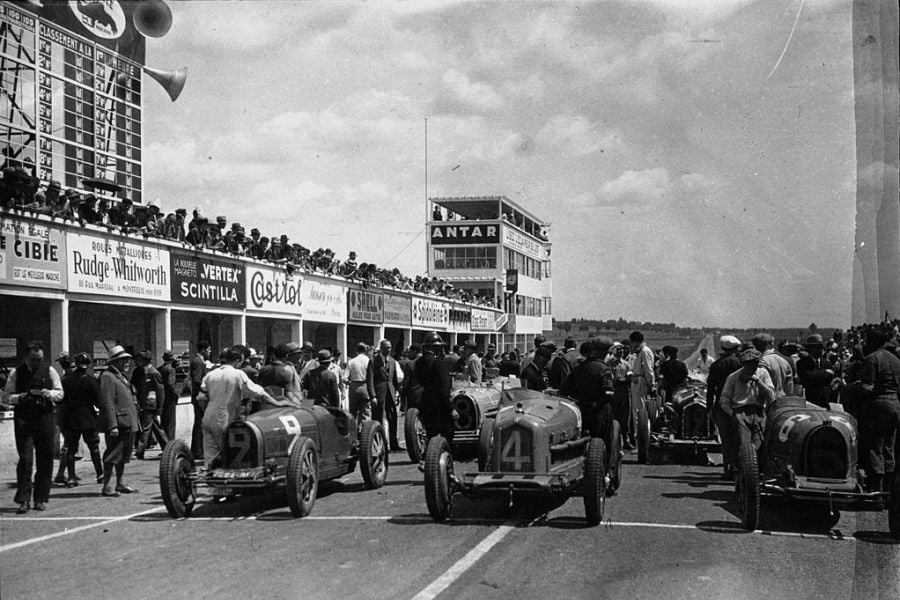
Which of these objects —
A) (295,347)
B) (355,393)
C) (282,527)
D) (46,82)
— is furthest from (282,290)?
(46,82)

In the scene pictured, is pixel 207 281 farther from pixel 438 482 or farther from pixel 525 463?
pixel 525 463

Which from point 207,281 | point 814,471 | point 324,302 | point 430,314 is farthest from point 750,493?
point 430,314

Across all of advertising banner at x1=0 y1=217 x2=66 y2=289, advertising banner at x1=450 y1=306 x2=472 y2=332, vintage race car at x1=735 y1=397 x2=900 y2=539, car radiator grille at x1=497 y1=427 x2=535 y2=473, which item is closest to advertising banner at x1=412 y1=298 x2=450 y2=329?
advertising banner at x1=450 y1=306 x2=472 y2=332

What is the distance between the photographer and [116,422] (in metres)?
10.2

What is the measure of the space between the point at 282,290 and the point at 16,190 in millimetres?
9670

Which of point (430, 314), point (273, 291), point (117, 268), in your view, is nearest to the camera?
point (117, 268)

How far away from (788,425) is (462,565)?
407 centimetres

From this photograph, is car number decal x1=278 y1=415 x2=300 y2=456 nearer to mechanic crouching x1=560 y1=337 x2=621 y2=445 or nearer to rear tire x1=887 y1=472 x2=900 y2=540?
mechanic crouching x1=560 y1=337 x2=621 y2=445

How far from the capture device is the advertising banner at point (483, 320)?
45.2 m

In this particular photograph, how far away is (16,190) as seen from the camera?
1288cm

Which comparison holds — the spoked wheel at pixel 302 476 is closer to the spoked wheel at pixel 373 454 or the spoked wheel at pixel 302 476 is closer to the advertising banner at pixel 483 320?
the spoked wheel at pixel 373 454

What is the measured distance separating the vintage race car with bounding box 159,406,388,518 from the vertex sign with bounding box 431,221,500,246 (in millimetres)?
46792

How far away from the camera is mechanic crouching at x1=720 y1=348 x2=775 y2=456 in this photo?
363 inches

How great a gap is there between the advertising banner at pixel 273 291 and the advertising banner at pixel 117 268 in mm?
3552
